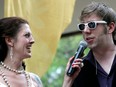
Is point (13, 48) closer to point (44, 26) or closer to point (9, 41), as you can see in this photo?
point (9, 41)

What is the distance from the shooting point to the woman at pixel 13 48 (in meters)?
3.39

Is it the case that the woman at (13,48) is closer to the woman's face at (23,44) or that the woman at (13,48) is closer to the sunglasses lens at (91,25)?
the woman's face at (23,44)

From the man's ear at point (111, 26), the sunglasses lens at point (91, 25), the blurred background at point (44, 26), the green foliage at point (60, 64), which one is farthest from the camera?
the green foliage at point (60, 64)

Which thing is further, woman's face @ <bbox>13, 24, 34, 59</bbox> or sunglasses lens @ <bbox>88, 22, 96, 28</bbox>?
sunglasses lens @ <bbox>88, 22, 96, 28</bbox>

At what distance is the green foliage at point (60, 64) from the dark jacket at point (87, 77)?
1150cm

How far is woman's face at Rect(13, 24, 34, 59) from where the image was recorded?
11.1ft

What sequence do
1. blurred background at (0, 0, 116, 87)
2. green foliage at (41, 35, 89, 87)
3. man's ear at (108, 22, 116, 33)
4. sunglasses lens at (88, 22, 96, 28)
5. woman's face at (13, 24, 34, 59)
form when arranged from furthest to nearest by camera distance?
1. green foliage at (41, 35, 89, 87)
2. blurred background at (0, 0, 116, 87)
3. man's ear at (108, 22, 116, 33)
4. sunglasses lens at (88, 22, 96, 28)
5. woman's face at (13, 24, 34, 59)

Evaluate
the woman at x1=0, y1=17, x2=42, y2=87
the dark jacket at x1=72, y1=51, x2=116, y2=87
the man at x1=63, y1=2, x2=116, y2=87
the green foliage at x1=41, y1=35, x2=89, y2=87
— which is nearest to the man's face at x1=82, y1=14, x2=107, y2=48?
the man at x1=63, y1=2, x2=116, y2=87

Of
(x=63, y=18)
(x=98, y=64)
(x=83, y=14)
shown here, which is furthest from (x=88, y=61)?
(x=63, y=18)

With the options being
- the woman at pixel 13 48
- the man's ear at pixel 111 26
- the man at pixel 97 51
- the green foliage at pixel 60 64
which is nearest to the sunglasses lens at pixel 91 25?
the man at pixel 97 51

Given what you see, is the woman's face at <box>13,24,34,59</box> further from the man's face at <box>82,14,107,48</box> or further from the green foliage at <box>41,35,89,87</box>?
the green foliage at <box>41,35,89,87</box>

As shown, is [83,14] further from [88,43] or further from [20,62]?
[20,62]

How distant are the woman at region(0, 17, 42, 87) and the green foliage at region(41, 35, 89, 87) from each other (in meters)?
11.6

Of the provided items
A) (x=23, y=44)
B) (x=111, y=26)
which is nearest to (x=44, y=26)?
(x=111, y=26)
